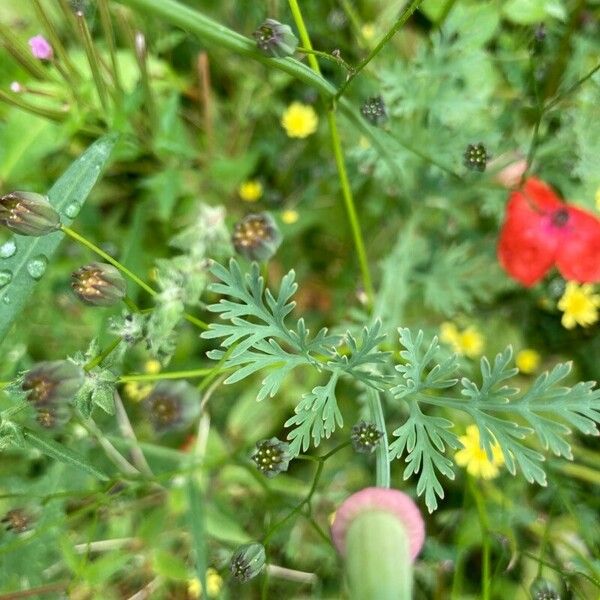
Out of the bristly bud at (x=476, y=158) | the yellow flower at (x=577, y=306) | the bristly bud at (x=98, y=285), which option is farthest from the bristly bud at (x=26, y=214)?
the yellow flower at (x=577, y=306)

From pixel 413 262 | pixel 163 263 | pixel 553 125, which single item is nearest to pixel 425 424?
pixel 163 263

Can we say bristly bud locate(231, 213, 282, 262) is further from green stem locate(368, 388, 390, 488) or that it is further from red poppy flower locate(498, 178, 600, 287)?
red poppy flower locate(498, 178, 600, 287)

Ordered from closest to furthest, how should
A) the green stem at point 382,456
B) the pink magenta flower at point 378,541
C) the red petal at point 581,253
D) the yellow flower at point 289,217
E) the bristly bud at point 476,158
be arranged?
the pink magenta flower at point 378,541, the green stem at point 382,456, the bristly bud at point 476,158, the red petal at point 581,253, the yellow flower at point 289,217

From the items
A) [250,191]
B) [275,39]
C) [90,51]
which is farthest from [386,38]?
[250,191]

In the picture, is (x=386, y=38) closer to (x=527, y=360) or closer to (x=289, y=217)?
(x=289, y=217)

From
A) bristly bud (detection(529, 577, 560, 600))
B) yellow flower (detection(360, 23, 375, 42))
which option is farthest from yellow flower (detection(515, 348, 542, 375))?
yellow flower (detection(360, 23, 375, 42))

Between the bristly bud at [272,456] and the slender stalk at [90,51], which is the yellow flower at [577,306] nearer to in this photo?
the bristly bud at [272,456]
